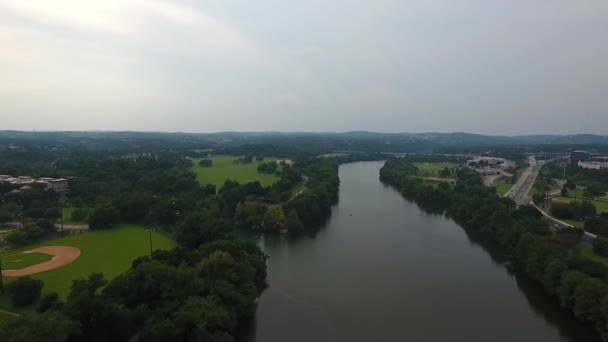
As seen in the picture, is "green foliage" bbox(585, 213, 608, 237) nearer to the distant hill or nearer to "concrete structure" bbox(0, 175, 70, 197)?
"concrete structure" bbox(0, 175, 70, 197)

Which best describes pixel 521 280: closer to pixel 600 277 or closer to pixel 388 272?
pixel 600 277

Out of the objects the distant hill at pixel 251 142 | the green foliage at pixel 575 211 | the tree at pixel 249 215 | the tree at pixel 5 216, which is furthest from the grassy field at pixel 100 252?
the distant hill at pixel 251 142

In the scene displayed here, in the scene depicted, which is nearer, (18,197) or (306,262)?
(306,262)

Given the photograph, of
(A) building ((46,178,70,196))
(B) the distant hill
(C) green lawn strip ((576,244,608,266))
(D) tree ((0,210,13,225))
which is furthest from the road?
(B) the distant hill

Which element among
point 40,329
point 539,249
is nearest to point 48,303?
point 40,329

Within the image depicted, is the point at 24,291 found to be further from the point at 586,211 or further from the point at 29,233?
the point at 586,211

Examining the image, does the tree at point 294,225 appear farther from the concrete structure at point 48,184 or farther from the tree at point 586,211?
the concrete structure at point 48,184

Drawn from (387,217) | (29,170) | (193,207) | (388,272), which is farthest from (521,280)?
(29,170)
